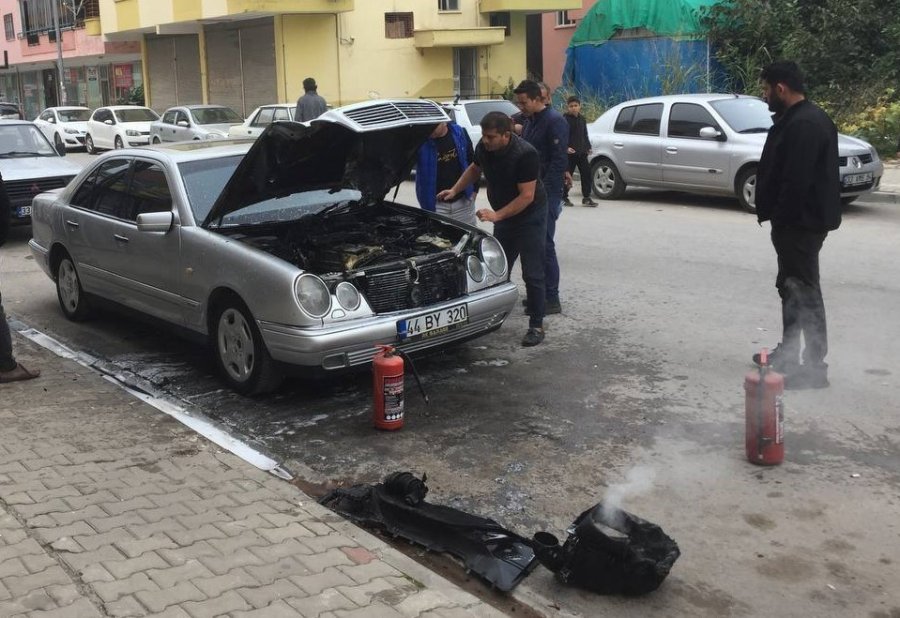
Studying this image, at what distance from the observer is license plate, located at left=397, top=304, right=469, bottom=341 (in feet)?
19.3

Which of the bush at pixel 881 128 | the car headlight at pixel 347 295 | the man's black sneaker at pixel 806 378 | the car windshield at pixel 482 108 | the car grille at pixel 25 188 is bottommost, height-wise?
the man's black sneaker at pixel 806 378

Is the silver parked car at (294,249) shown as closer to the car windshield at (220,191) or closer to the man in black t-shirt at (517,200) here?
the car windshield at (220,191)

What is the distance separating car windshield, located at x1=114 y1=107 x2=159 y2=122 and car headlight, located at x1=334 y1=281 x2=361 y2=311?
26.8 metres

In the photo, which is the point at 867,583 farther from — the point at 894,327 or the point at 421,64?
the point at 421,64

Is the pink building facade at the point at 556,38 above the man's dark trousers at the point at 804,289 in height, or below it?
above

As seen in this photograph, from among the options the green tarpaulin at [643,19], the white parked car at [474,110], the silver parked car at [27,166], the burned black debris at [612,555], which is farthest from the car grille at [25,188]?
the green tarpaulin at [643,19]

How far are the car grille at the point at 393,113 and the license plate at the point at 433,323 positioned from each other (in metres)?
1.22

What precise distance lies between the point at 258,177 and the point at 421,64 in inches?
1069

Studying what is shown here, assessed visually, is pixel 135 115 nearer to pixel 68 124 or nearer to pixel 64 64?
pixel 68 124

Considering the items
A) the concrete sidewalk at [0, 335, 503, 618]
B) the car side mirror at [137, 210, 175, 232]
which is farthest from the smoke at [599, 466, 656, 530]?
the car side mirror at [137, 210, 175, 232]

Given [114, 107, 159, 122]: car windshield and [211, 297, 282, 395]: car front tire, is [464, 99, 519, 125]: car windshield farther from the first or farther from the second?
[114, 107, 159, 122]: car windshield

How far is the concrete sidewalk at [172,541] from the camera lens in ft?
11.8

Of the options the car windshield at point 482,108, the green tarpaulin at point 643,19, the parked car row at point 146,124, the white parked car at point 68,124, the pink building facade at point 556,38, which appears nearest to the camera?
the car windshield at point 482,108

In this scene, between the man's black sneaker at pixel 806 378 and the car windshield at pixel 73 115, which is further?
the car windshield at pixel 73 115
